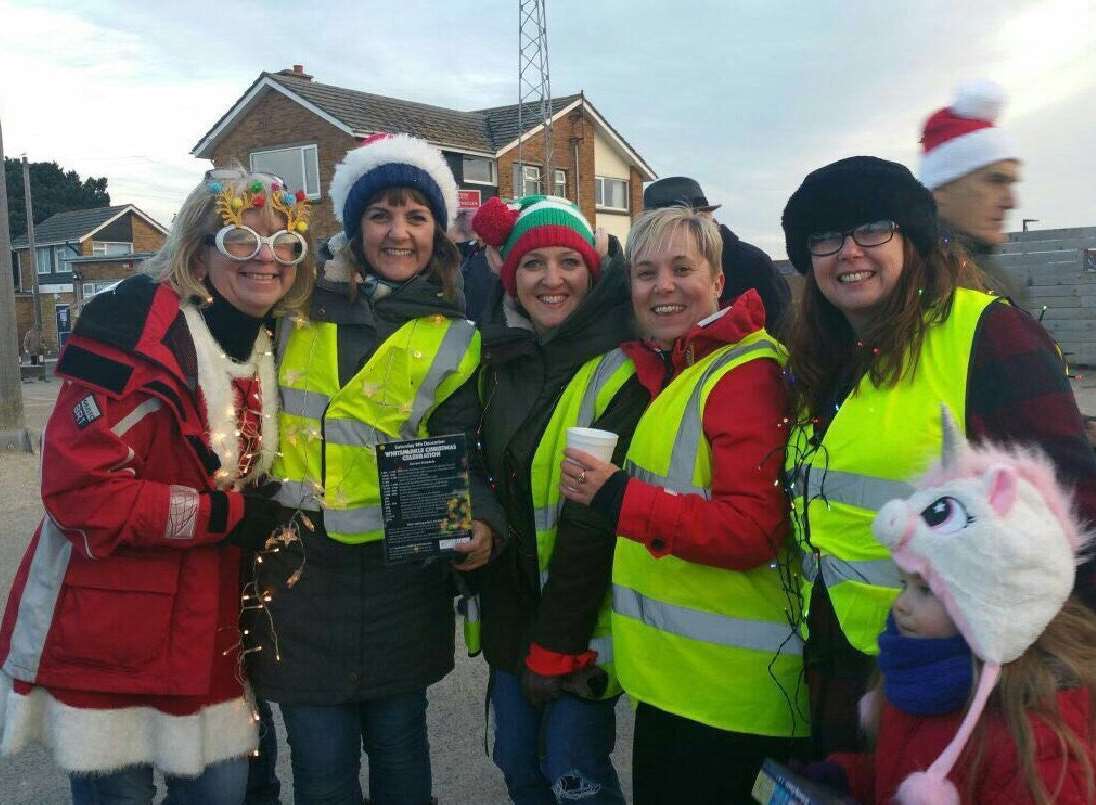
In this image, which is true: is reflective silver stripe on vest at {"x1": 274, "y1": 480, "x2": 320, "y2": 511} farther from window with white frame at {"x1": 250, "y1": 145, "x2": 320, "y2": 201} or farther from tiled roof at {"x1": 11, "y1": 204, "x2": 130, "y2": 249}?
tiled roof at {"x1": 11, "y1": 204, "x2": 130, "y2": 249}

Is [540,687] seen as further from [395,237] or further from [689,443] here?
[395,237]

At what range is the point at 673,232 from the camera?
2.47m

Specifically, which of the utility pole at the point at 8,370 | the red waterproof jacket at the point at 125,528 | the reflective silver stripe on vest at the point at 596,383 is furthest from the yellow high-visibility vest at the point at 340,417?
the utility pole at the point at 8,370

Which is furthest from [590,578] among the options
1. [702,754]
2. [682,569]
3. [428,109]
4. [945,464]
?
[428,109]

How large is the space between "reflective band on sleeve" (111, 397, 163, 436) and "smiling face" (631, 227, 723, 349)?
4.59ft

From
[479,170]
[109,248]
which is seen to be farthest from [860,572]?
[109,248]

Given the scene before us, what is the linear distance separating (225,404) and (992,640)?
2013 millimetres

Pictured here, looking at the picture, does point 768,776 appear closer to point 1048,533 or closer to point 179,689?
point 1048,533

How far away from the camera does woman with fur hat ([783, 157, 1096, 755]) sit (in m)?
1.79

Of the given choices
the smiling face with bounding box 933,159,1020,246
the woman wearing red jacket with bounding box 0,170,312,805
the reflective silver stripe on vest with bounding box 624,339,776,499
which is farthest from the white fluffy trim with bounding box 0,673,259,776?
the smiling face with bounding box 933,159,1020,246

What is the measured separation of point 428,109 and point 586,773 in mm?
29570

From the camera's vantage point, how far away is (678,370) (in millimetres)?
2445

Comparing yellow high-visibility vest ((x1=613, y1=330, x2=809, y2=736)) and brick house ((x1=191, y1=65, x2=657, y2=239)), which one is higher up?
brick house ((x1=191, y1=65, x2=657, y2=239))

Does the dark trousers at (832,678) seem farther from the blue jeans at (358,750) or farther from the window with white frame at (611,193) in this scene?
the window with white frame at (611,193)
